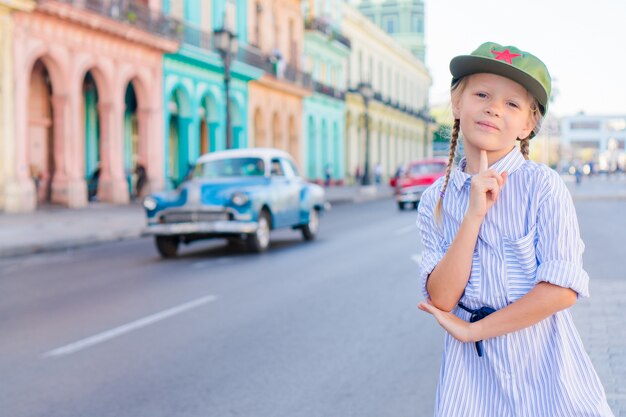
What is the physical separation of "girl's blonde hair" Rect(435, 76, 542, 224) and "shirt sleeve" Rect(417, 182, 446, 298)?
0.02 m

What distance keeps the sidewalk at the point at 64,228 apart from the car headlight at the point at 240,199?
3666 mm

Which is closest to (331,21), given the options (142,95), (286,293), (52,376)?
(142,95)

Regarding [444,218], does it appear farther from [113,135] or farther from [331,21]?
[331,21]

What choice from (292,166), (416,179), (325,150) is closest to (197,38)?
(416,179)

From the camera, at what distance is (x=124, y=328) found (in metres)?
7.36

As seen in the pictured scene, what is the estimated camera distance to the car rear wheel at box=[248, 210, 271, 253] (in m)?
13.8

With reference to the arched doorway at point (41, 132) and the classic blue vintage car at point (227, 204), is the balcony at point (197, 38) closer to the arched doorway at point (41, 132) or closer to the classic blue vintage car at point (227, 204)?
the arched doorway at point (41, 132)

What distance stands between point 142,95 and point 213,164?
642 inches

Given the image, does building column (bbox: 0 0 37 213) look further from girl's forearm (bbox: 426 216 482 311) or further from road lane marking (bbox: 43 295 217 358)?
girl's forearm (bbox: 426 216 482 311)

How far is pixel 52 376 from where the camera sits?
18.8 ft

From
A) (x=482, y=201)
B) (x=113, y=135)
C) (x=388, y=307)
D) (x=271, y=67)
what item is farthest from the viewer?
(x=271, y=67)

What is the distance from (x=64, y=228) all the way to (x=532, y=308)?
16.9 meters

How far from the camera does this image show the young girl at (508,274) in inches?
85.5

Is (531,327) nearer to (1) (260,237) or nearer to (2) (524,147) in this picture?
(2) (524,147)
